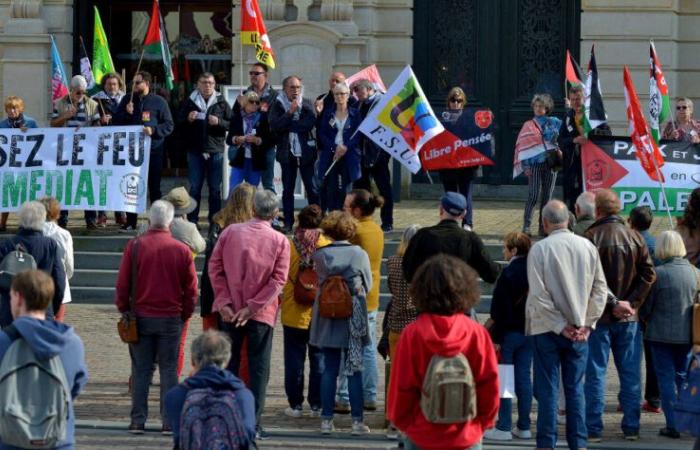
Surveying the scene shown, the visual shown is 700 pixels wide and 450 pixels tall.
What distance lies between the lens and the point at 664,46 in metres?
22.2

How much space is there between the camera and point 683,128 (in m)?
17.5

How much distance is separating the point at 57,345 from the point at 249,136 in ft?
31.2

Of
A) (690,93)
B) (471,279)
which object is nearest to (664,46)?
(690,93)

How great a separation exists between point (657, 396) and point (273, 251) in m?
3.49

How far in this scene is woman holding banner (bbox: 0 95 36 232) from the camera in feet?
59.3

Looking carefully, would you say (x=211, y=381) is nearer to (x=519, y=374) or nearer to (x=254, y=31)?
(x=519, y=374)

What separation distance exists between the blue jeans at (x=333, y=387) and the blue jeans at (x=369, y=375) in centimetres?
20

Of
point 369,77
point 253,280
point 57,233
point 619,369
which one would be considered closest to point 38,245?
point 57,233

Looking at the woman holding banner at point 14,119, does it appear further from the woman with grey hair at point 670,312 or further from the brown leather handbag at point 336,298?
the woman with grey hair at point 670,312

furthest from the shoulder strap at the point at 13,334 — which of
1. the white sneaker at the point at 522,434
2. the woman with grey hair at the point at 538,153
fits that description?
the woman with grey hair at the point at 538,153

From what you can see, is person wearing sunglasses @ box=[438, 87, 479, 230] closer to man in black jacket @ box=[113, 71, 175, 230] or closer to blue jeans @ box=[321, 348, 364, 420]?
man in black jacket @ box=[113, 71, 175, 230]

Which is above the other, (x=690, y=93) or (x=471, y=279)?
(x=690, y=93)

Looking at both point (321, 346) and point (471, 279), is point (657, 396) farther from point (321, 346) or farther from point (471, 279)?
point (471, 279)

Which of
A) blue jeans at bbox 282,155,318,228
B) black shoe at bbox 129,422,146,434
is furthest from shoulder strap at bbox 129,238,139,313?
blue jeans at bbox 282,155,318,228
